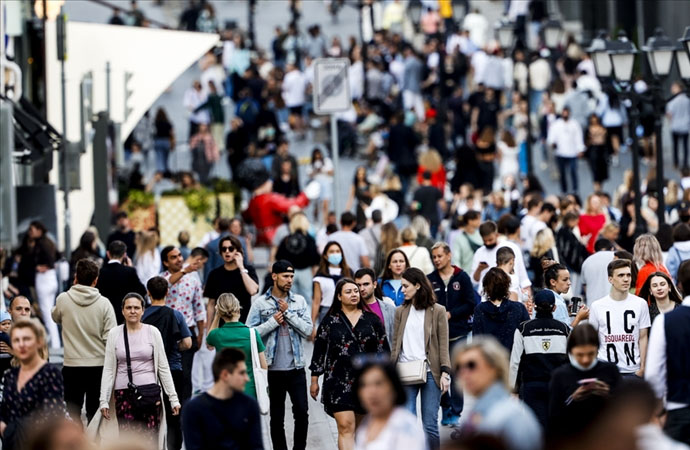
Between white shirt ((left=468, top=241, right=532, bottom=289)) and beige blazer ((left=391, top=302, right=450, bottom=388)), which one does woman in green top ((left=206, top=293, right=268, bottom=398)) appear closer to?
beige blazer ((left=391, top=302, right=450, bottom=388))

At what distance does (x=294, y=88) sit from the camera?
123 feet

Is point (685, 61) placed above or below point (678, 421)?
above

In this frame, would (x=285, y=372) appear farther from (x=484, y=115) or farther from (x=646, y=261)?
(x=484, y=115)

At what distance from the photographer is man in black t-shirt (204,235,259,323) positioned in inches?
593

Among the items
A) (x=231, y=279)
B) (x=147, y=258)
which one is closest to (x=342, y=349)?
(x=231, y=279)

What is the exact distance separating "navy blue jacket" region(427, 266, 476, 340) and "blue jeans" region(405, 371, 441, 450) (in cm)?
172

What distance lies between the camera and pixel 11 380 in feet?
34.6

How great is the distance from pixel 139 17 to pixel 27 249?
Answer: 19.1 metres

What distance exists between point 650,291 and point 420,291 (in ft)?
5.62

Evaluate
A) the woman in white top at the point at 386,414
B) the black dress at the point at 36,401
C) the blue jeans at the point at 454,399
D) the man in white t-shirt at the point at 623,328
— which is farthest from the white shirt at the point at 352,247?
the woman in white top at the point at 386,414

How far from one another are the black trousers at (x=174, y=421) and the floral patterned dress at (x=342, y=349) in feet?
3.81

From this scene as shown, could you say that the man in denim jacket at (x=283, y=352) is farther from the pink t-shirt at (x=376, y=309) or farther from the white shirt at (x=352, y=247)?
the white shirt at (x=352, y=247)

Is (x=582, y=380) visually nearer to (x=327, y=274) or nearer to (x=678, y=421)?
(x=678, y=421)

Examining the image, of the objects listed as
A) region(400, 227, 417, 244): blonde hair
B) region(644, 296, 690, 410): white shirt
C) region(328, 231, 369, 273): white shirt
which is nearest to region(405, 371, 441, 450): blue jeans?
region(644, 296, 690, 410): white shirt
